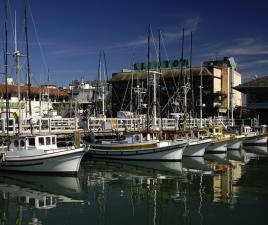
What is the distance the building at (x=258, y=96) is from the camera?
242 ft

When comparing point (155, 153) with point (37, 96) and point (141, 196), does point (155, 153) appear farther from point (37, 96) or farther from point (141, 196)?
point (37, 96)

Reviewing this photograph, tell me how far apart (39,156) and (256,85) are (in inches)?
2034

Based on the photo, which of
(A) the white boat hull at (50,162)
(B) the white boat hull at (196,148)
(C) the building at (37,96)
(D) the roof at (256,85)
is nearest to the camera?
(A) the white boat hull at (50,162)

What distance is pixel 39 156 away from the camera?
3092 cm

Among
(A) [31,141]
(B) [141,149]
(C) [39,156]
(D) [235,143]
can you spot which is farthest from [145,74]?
(C) [39,156]

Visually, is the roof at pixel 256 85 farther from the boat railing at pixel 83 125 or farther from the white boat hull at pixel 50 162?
the white boat hull at pixel 50 162

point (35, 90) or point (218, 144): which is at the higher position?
point (35, 90)

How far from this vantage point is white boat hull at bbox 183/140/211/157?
144 ft

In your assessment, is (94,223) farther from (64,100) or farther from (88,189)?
(64,100)

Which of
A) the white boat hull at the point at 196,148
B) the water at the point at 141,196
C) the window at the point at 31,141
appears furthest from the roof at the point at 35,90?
the water at the point at 141,196

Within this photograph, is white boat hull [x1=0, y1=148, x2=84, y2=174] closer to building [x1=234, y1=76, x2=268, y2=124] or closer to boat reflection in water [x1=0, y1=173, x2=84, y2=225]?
boat reflection in water [x1=0, y1=173, x2=84, y2=225]

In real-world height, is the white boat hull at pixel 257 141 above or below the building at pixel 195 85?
below

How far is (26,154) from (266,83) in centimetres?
5248

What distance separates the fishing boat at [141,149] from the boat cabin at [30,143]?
8054 mm
